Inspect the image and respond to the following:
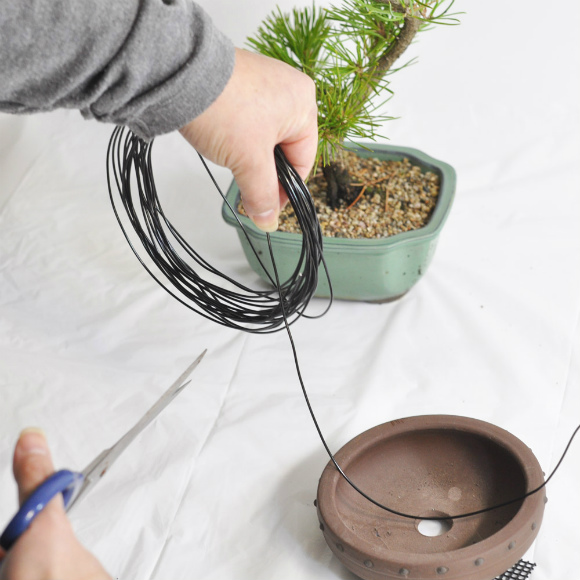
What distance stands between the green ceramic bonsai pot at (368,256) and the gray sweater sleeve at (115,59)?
412 millimetres

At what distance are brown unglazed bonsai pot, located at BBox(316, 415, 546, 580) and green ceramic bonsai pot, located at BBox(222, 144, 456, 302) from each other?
23 centimetres

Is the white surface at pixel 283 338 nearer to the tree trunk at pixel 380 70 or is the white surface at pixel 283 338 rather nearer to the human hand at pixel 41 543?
the tree trunk at pixel 380 70

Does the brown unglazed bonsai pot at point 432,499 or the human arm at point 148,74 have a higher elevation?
the human arm at point 148,74

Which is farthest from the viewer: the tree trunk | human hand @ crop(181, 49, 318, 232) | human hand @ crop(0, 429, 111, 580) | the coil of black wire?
the tree trunk

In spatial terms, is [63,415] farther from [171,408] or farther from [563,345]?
[563,345]

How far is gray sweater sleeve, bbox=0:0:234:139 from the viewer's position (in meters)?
0.44

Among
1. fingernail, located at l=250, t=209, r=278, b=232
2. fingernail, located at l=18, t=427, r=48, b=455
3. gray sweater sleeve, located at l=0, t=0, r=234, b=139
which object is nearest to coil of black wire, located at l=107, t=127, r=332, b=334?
fingernail, located at l=250, t=209, r=278, b=232

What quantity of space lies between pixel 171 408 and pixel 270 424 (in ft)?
0.36

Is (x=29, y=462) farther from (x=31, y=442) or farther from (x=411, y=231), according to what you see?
(x=411, y=231)

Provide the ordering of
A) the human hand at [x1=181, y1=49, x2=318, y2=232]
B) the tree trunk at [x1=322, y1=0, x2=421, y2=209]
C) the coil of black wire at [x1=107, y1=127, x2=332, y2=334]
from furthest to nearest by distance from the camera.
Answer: the tree trunk at [x1=322, y1=0, x2=421, y2=209], the coil of black wire at [x1=107, y1=127, x2=332, y2=334], the human hand at [x1=181, y1=49, x2=318, y2=232]

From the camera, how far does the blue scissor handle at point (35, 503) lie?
1.28 ft

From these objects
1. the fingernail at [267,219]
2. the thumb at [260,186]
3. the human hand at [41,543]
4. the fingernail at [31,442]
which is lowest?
the human hand at [41,543]

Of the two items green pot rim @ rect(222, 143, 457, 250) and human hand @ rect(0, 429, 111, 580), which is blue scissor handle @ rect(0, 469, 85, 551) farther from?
green pot rim @ rect(222, 143, 457, 250)

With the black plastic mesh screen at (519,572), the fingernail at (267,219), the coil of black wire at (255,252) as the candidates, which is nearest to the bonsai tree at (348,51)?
the coil of black wire at (255,252)
